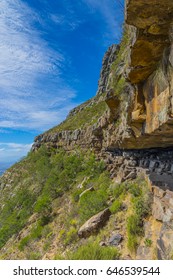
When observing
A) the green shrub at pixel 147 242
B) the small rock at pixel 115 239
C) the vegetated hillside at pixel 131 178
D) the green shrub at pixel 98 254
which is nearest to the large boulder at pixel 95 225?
the vegetated hillside at pixel 131 178

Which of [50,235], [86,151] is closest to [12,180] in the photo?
[86,151]

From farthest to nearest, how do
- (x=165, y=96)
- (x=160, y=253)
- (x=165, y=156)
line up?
(x=165, y=156)
(x=160, y=253)
(x=165, y=96)

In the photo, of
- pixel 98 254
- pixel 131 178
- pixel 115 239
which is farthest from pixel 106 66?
pixel 98 254

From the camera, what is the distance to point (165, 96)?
5922 millimetres

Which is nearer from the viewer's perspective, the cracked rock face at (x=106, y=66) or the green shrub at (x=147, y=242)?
the green shrub at (x=147, y=242)

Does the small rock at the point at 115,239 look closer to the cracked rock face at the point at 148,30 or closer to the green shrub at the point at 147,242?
the green shrub at the point at 147,242

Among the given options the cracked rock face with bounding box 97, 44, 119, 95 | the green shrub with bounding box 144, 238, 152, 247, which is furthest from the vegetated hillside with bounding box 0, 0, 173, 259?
the cracked rock face with bounding box 97, 44, 119, 95

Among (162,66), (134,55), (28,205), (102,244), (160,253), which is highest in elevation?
(134,55)

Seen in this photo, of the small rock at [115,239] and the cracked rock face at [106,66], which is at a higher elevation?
the cracked rock face at [106,66]

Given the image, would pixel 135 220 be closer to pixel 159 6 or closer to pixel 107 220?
pixel 107 220

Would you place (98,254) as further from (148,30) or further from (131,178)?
(131,178)

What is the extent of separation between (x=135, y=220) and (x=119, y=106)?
22.4 feet

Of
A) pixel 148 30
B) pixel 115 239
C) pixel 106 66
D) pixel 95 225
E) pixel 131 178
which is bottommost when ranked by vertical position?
pixel 95 225

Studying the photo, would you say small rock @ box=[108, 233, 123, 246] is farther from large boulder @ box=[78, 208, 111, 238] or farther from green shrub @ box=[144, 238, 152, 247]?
large boulder @ box=[78, 208, 111, 238]
